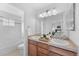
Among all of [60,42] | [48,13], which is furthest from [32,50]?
[48,13]

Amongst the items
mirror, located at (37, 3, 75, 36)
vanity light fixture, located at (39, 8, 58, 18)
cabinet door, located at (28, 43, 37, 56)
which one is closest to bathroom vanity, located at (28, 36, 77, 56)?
cabinet door, located at (28, 43, 37, 56)

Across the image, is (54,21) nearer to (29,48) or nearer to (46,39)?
(46,39)

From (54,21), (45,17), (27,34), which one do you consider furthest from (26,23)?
(54,21)

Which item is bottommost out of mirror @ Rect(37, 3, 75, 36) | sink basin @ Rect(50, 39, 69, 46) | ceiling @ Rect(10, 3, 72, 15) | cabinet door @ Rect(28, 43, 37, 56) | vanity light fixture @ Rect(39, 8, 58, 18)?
cabinet door @ Rect(28, 43, 37, 56)

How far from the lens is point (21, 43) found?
115 centimetres

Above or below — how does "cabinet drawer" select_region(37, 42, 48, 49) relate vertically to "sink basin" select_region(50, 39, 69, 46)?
below

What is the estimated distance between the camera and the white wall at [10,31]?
110cm

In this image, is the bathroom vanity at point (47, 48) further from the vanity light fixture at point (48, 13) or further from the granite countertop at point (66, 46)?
the vanity light fixture at point (48, 13)

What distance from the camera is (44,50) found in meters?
1.12

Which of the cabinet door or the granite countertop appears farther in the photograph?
the cabinet door

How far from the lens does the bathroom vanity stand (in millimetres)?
1034

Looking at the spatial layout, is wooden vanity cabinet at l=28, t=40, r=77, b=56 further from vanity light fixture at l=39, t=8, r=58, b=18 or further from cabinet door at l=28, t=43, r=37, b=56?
vanity light fixture at l=39, t=8, r=58, b=18

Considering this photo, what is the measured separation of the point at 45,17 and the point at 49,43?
35cm

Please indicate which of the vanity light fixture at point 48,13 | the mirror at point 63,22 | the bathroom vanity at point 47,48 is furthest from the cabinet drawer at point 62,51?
the vanity light fixture at point 48,13
